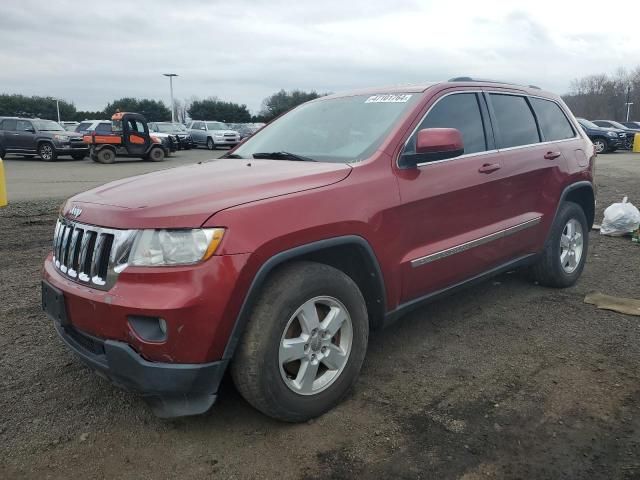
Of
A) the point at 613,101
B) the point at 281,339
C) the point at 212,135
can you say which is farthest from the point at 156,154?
the point at 613,101

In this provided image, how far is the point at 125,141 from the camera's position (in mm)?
21641

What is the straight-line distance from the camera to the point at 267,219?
2.64 metres

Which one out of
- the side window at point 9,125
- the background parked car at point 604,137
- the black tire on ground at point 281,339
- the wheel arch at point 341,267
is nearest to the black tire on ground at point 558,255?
the wheel arch at point 341,267

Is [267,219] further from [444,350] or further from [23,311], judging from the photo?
[23,311]

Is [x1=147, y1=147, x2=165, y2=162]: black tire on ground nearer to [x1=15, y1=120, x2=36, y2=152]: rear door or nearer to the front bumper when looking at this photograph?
[x1=15, y1=120, x2=36, y2=152]: rear door

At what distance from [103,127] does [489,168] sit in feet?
71.2

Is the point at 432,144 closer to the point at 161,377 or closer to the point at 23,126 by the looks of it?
the point at 161,377

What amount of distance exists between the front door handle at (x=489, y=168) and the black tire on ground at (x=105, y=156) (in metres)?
19.8

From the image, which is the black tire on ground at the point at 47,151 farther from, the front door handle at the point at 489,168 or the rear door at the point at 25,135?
the front door handle at the point at 489,168

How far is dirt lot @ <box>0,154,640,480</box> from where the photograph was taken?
257cm

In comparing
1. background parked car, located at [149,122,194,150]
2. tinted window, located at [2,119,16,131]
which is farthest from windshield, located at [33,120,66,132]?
background parked car, located at [149,122,194,150]

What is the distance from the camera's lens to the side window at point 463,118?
377cm

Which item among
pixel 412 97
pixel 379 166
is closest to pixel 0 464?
pixel 379 166

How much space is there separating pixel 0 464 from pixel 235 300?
1.35 meters
